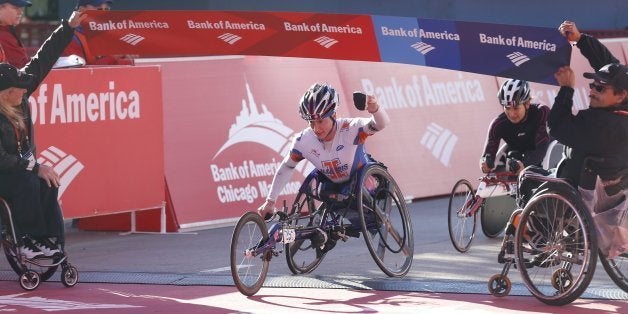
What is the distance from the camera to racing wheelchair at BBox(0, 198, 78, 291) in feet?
34.7

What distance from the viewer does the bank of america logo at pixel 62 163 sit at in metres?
13.2

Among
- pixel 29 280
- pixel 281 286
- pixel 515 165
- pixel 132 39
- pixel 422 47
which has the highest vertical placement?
pixel 132 39

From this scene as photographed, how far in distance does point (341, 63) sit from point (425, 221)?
2.51 m

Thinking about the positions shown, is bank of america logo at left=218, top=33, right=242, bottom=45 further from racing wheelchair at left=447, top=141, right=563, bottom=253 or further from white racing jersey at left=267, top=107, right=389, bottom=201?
racing wheelchair at left=447, top=141, right=563, bottom=253

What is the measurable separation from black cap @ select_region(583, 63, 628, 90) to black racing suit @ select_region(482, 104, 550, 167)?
318 cm

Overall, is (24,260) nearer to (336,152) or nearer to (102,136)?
(336,152)

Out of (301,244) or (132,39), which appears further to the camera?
(132,39)

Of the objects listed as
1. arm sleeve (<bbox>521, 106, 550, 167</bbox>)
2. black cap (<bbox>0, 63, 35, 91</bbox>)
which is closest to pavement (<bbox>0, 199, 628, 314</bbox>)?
arm sleeve (<bbox>521, 106, 550, 167</bbox>)

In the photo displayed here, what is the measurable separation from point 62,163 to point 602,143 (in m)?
6.07

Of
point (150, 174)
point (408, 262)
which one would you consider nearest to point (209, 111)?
point (150, 174)

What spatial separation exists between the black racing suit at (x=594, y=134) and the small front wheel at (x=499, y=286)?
870mm

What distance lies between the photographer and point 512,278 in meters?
10.8

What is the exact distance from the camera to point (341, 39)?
38.5 ft

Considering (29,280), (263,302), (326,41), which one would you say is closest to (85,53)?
(326,41)
